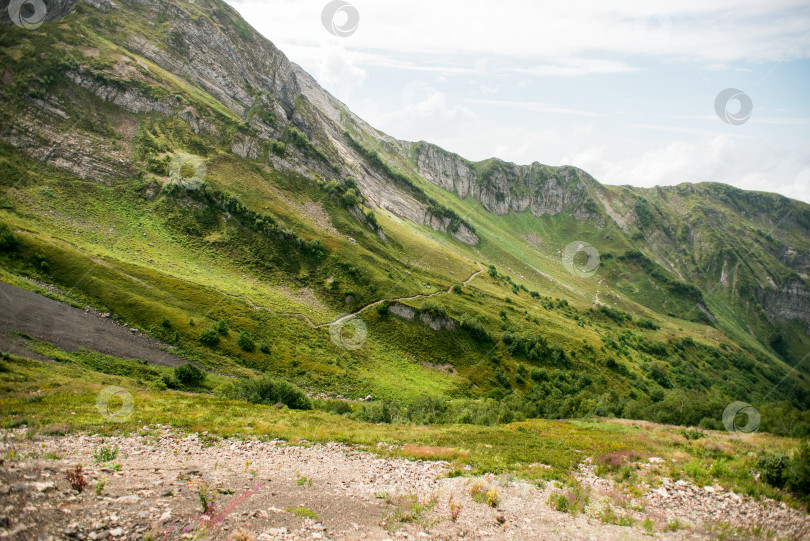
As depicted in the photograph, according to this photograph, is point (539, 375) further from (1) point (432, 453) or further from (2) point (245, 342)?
(1) point (432, 453)

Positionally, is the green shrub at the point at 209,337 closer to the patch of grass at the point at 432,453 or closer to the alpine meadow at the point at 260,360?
the alpine meadow at the point at 260,360

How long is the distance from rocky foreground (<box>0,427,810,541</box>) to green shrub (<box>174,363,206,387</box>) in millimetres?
25515

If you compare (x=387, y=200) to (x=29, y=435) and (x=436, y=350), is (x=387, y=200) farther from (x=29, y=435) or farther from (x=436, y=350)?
(x=29, y=435)

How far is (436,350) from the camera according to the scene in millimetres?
84875

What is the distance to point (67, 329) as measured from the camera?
45.1 meters

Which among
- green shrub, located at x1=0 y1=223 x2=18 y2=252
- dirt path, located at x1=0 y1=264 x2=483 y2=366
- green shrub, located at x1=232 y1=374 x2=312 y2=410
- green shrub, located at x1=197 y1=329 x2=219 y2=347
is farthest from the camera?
green shrub, located at x1=197 y1=329 x2=219 y2=347

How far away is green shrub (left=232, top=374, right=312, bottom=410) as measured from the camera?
4169 centimetres

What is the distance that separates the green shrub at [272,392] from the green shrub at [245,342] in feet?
54.5

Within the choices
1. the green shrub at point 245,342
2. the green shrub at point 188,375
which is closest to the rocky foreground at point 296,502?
the green shrub at point 188,375

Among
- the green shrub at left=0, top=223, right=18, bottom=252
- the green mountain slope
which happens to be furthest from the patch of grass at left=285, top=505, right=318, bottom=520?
the green shrub at left=0, top=223, right=18, bottom=252

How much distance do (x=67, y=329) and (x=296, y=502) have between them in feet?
162

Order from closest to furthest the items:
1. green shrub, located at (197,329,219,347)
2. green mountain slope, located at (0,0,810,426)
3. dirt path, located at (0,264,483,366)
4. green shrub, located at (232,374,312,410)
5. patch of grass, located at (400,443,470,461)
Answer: patch of grass, located at (400,443,470,461), dirt path, located at (0,264,483,366), green shrub, located at (232,374,312,410), green shrub, located at (197,329,219,347), green mountain slope, located at (0,0,810,426)

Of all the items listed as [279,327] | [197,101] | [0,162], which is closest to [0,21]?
[197,101]

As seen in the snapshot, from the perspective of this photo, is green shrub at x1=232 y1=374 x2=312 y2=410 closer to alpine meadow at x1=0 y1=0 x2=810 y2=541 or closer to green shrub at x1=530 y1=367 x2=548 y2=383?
alpine meadow at x1=0 y1=0 x2=810 y2=541
